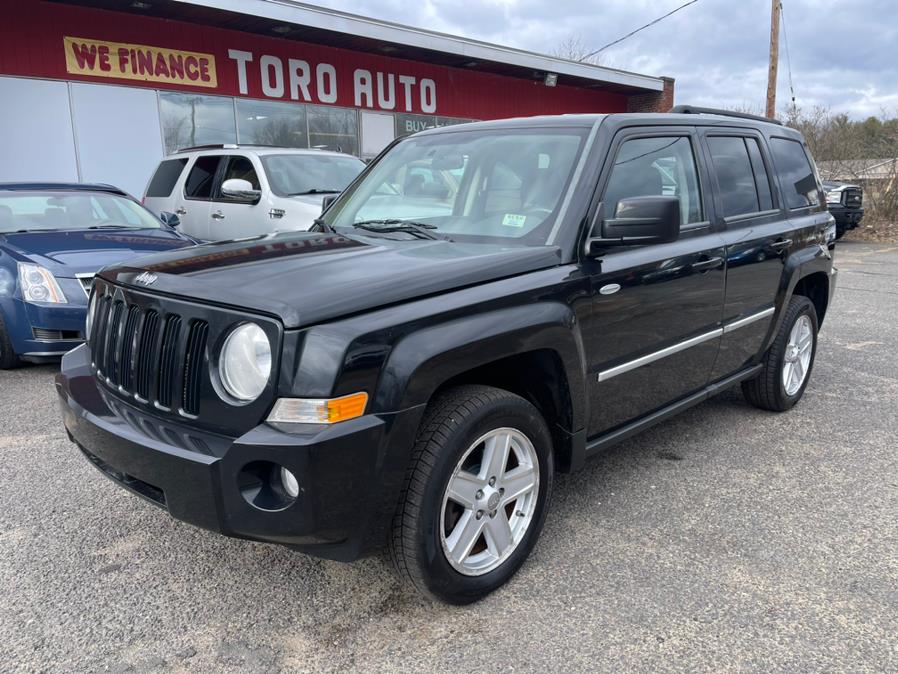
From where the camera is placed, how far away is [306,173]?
8.52m

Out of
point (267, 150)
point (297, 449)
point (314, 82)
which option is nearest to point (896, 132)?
point (314, 82)

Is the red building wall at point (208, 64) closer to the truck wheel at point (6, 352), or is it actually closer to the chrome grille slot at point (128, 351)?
the truck wheel at point (6, 352)

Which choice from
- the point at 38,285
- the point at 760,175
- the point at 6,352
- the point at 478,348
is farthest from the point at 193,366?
the point at 6,352

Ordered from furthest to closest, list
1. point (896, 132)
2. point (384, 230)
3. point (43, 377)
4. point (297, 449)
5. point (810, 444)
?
point (896, 132) < point (43, 377) < point (810, 444) < point (384, 230) < point (297, 449)

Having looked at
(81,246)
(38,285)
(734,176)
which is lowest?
(38,285)

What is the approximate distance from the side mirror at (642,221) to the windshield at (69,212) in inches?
205

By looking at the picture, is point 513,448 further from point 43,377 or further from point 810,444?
point 43,377

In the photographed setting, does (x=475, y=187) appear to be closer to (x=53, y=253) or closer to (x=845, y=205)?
(x=53, y=253)

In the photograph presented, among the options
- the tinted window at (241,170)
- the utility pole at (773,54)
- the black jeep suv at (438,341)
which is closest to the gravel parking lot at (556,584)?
the black jeep suv at (438,341)

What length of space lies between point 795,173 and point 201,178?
7166 millimetres

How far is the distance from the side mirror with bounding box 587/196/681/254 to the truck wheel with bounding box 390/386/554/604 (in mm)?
795

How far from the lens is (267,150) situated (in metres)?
8.66

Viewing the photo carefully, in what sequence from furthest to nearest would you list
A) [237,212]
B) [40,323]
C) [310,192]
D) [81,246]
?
[237,212]
[310,192]
[81,246]
[40,323]

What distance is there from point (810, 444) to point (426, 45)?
41.1 ft
